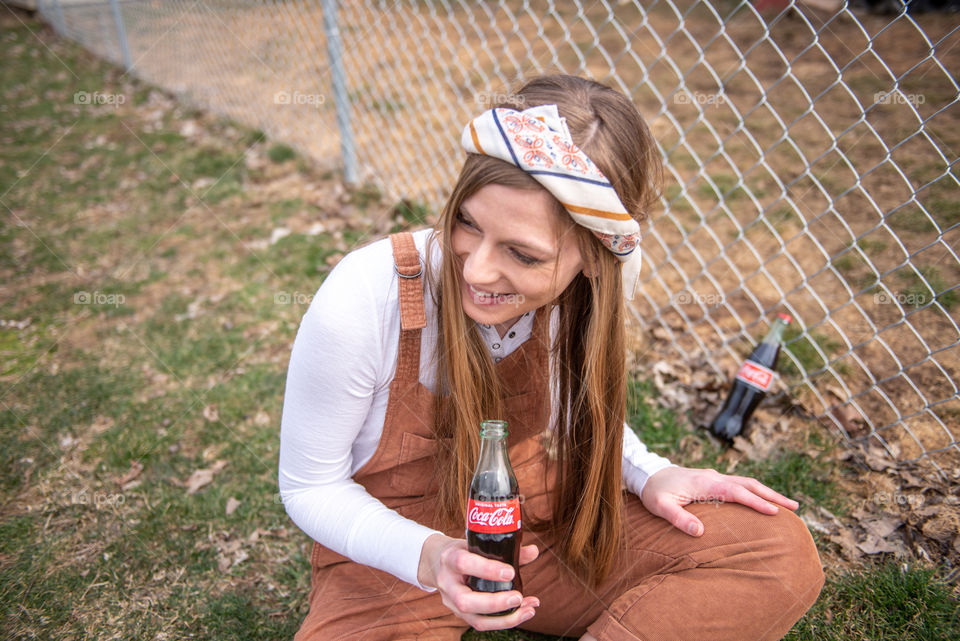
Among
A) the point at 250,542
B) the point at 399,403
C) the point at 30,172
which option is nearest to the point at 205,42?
the point at 30,172

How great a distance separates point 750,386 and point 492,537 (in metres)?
1.61

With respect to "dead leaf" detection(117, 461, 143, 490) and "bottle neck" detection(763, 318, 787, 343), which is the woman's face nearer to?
"bottle neck" detection(763, 318, 787, 343)

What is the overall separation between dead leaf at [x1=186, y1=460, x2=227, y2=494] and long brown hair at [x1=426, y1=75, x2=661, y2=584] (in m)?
1.36

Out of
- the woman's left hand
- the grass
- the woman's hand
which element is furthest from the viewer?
the grass

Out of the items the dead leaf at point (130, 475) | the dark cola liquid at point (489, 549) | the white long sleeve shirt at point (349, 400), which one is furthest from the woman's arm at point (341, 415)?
the dead leaf at point (130, 475)

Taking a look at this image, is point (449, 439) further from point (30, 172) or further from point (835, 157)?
point (30, 172)

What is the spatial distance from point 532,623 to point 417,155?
363 centimetres

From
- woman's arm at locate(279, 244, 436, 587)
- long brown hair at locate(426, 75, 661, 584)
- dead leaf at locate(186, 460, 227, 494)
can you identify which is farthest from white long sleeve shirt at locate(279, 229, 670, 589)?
dead leaf at locate(186, 460, 227, 494)

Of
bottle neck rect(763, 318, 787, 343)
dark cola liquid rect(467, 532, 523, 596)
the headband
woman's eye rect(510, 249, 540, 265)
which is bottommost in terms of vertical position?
bottle neck rect(763, 318, 787, 343)

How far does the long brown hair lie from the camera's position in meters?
1.53

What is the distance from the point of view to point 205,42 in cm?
685

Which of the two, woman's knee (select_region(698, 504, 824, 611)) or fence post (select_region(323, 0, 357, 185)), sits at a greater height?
fence post (select_region(323, 0, 357, 185))

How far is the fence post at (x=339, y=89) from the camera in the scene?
13.6 feet

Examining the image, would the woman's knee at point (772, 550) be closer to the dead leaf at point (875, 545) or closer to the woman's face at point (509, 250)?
the dead leaf at point (875, 545)
